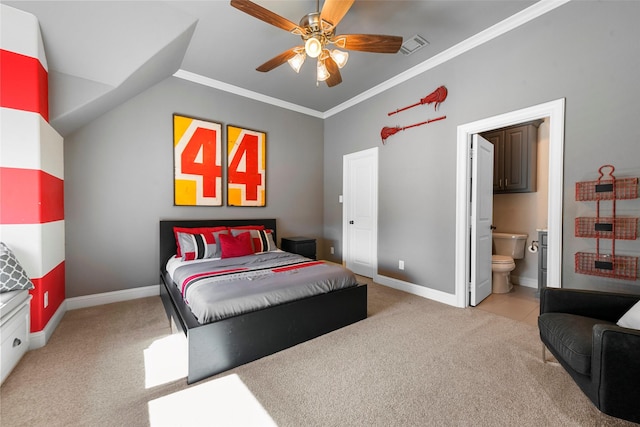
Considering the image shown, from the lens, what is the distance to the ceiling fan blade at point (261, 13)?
67.7 inches

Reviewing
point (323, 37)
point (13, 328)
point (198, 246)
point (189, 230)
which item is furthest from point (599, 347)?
point (189, 230)

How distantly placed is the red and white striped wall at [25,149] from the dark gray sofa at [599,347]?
3664mm

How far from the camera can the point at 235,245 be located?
10.2 feet

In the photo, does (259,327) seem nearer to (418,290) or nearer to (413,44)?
(418,290)

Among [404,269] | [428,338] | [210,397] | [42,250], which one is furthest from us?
[404,269]

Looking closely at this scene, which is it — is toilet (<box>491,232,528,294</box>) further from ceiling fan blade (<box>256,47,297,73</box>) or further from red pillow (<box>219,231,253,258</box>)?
ceiling fan blade (<box>256,47,297,73</box>)

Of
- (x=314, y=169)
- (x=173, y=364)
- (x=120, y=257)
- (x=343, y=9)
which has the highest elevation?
(x=343, y=9)

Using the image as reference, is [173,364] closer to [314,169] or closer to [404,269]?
[404,269]

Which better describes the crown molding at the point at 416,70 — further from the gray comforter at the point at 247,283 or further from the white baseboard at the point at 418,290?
the white baseboard at the point at 418,290

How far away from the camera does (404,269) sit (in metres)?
3.57

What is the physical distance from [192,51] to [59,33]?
3.72 feet

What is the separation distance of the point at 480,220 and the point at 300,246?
2448 mm

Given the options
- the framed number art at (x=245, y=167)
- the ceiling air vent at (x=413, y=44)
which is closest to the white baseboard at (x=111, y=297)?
the framed number art at (x=245, y=167)

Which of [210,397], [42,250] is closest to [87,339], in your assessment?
[42,250]
